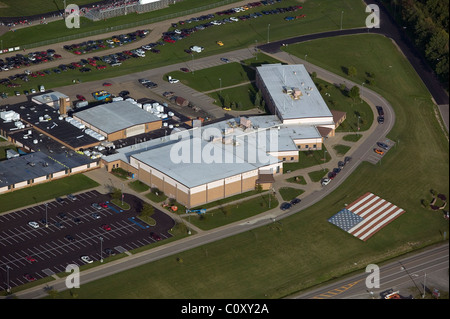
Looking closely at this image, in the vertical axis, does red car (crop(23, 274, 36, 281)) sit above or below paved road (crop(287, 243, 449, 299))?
below

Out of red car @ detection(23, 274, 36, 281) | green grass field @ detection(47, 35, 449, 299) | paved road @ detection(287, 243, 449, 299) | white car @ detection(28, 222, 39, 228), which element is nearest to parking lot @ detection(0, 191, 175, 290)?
red car @ detection(23, 274, 36, 281)

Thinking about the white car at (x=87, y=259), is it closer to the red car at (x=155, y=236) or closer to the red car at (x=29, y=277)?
the red car at (x=29, y=277)

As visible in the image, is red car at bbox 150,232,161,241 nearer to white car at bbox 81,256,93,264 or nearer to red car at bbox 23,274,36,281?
white car at bbox 81,256,93,264

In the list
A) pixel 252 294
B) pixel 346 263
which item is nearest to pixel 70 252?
pixel 252 294

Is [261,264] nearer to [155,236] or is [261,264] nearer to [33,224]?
[155,236]
